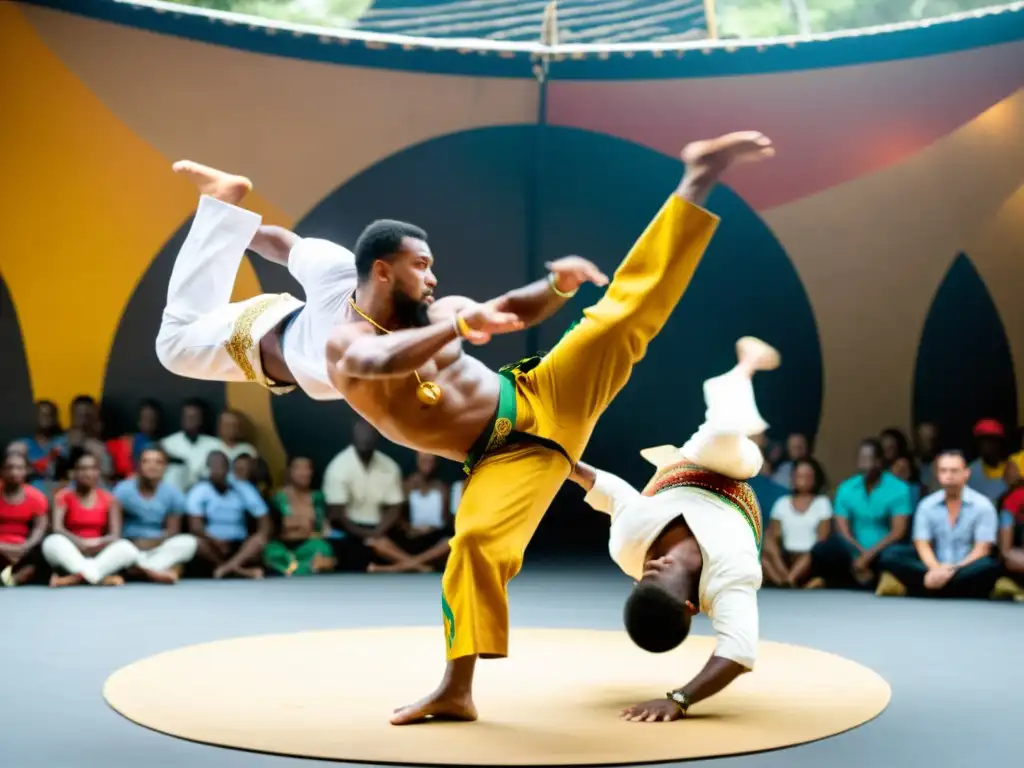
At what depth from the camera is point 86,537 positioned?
23.2ft

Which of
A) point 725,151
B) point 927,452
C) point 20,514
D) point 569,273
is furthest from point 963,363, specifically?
point 20,514

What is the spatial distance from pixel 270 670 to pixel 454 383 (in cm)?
136

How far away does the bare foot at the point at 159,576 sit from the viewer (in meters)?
7.05

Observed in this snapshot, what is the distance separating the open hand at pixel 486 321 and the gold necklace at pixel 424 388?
476 mm

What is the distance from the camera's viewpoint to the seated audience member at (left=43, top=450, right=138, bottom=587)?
22.6 feet

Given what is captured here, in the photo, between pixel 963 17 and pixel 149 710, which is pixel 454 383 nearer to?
pixel 149 710

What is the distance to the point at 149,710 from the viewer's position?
3656 millimetres

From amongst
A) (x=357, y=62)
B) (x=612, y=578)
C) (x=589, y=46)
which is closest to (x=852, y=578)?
(x=612, y=578)

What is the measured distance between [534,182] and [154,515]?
11.3 feet

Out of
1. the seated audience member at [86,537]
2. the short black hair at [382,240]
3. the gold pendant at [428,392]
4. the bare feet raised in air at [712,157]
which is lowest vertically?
the seated audience member at [86,537]

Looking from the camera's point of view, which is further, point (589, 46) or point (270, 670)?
point (589, 46)

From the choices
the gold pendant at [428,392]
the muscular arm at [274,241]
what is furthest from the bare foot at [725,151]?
the muscular arm at [274,241]

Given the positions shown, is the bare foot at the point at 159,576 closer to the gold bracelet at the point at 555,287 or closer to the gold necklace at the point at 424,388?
the gold necklace at the point at 424,388

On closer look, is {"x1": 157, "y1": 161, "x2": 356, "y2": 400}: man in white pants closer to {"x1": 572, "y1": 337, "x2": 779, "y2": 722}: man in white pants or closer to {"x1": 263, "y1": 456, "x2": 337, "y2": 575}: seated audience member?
{"x1": 572, "y1": 337, "x2": 779, "y2": 722}: man in white pants
